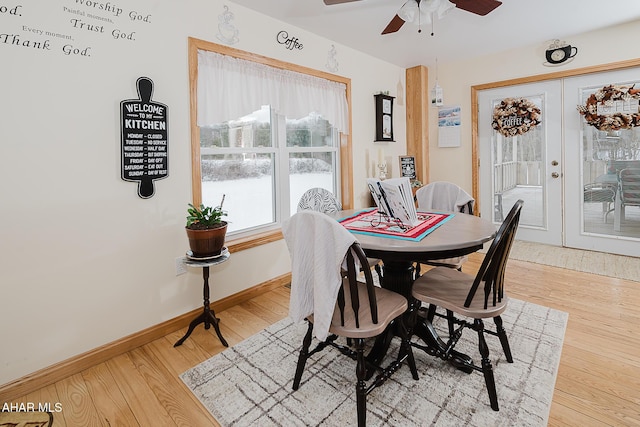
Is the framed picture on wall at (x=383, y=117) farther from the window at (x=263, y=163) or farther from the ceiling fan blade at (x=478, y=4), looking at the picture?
the ceiling fan blade at (x=478, y=4)

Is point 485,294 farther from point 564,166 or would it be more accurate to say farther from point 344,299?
point 564,166

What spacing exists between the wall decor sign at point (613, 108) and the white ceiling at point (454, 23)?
0.64m

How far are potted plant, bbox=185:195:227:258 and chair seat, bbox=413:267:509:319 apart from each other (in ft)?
4.06

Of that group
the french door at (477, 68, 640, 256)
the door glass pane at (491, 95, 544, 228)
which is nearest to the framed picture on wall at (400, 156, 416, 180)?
the french door at (477, 68, 640, 256)

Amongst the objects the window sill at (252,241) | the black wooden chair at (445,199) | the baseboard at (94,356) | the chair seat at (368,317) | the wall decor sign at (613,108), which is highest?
the wall decor sign at (613,108)

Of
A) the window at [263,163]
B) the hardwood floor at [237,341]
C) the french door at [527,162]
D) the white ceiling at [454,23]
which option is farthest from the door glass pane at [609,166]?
the window at [263,163]

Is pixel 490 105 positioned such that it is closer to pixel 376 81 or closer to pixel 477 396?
pixel 376 81

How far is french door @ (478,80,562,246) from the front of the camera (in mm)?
3971

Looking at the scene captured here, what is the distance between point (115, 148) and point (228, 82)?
38.8 inches

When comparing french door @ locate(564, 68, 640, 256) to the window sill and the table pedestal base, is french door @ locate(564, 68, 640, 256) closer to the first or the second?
the window sill

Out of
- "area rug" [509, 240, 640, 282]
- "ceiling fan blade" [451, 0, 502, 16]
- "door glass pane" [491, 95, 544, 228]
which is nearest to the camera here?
"ceiling fan blade" [451, 0, 502, 16]

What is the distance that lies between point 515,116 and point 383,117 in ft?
5.08

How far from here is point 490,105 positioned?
436cm

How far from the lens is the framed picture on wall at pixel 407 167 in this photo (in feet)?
14.5
